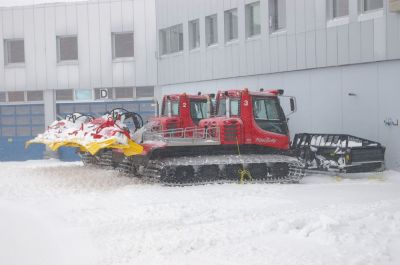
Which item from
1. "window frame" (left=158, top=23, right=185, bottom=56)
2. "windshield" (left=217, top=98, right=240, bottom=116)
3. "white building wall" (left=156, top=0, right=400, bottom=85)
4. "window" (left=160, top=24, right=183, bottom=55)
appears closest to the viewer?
"windshield" (left=217, top=98, right=240, bottom=116)

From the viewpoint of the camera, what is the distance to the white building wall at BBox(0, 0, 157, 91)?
26.7 metres

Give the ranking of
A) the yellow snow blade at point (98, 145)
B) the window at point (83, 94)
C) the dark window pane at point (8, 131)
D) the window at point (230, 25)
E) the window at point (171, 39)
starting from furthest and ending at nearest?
the dark window pane at point (8, 131)
the window at point (83, 94)
the window at point (171, 39)
the window at point (230, 25)
the yellow snow blade at point (98, 145)

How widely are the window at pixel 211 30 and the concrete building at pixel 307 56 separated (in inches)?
1.5

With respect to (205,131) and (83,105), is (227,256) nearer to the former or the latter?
(205,131)

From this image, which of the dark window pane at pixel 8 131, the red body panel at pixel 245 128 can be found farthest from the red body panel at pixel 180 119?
the dark window pane at pixel 8 131

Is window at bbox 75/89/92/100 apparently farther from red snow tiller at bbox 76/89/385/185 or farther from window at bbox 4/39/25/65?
red snow tiller at bbox 76/89/385/185

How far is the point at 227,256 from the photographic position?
681 centimetres

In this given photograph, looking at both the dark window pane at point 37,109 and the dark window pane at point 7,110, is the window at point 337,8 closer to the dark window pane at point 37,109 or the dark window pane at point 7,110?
the dark window pane at point 37,109

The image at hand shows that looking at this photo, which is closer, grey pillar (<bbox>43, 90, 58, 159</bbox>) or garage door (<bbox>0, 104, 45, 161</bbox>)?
grey pillar (<bbox>43, 90, 58, 159</bbox>)

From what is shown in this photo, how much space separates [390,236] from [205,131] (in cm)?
725

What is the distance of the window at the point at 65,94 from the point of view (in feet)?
90.8

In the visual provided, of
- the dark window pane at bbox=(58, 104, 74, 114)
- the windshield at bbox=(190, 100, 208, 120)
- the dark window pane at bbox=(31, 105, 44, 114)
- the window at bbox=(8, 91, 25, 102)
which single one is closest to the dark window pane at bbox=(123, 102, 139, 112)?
the dark window pane at bbox=(58, 104, 74, 114)

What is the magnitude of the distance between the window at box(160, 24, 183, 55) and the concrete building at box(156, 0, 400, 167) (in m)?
0.08

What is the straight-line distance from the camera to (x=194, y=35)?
24.3m
